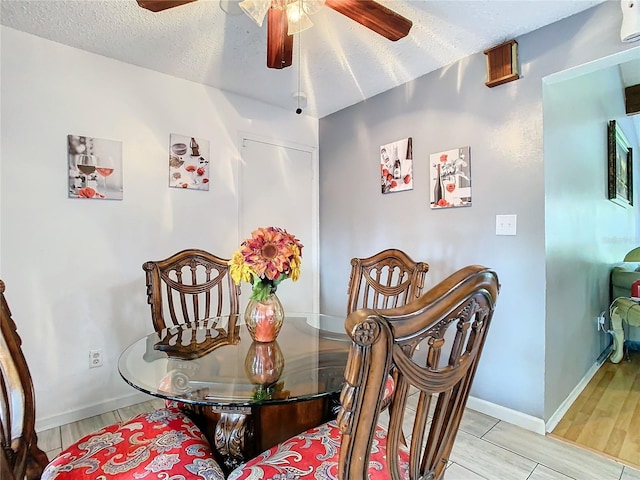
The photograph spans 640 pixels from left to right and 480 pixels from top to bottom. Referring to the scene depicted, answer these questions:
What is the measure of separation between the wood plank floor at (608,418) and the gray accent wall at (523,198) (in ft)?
0.39

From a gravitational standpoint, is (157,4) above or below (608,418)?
above

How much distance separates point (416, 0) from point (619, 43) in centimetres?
100

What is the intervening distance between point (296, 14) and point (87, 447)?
1744 mm

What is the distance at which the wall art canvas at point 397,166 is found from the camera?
2619 mm

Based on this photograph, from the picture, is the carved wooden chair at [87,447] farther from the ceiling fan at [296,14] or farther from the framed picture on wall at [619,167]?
the framed picture on wall at [619,167]

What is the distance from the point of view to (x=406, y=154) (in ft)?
8.64

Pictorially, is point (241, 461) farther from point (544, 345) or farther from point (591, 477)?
point (544, 345)

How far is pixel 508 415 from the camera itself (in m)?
2.09

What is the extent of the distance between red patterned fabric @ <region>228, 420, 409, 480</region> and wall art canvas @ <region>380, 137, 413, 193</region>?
1.94 m

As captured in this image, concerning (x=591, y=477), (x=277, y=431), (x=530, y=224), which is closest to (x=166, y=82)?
(x=277, y=431)

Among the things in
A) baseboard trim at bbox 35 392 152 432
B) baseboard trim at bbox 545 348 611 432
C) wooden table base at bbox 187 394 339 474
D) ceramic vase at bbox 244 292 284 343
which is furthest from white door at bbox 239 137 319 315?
baseboard trim at bbox 545 348 611 432

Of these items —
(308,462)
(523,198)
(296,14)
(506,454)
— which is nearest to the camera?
(308,462)

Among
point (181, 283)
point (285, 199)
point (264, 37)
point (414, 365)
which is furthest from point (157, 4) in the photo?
point (285, 199)

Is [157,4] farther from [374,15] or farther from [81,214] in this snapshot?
[81,214]
